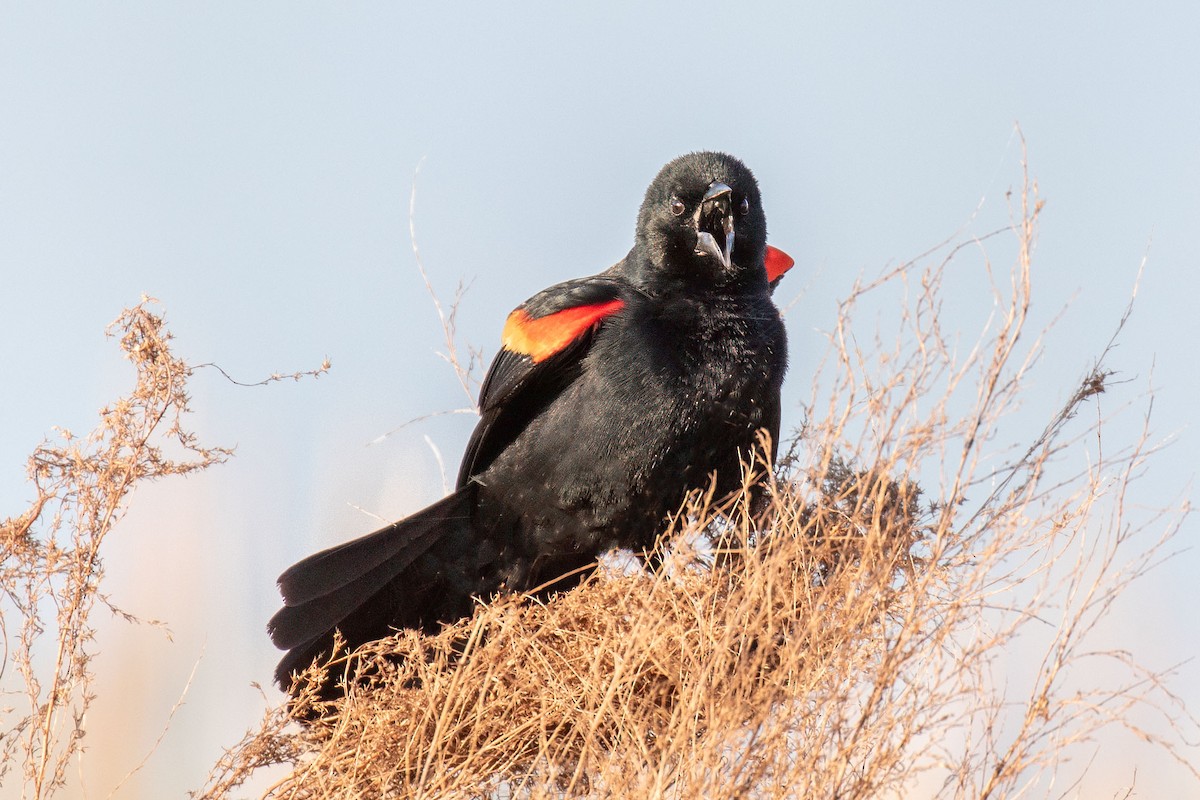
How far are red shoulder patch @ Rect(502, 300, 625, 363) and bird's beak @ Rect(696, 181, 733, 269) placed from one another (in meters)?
0.41

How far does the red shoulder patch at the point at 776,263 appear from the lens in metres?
5.27

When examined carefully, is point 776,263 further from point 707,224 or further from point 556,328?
point 556,328

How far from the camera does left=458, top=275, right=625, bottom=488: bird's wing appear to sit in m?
4.71

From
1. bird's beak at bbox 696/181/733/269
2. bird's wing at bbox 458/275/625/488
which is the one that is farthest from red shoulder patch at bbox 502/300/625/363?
bird's beak at bbox 696/181/733/269

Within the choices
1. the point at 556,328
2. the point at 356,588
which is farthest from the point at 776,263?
the point at 356,588

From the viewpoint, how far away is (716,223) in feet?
15.6

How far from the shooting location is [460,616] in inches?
185

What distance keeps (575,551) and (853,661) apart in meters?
1.56

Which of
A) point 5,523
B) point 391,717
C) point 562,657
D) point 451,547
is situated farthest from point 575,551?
point 5,523

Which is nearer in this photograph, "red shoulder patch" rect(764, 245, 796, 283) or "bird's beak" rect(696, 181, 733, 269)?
"bird's beak" rect(696, 181, 733, 269)

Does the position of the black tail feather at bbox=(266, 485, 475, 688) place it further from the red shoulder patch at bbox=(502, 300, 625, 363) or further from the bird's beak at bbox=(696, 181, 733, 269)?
the bird's beak at bbox=(696, 181, 733, 269)

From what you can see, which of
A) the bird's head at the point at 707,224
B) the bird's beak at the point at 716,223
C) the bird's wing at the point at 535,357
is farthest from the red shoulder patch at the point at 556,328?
the bird's beak at the point at 716,223

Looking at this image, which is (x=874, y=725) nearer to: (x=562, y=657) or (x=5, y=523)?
(x=562, y=657)

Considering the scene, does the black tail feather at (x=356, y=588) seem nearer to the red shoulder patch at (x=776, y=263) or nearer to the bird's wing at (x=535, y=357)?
the bird's wing at (x=535, y=357)
